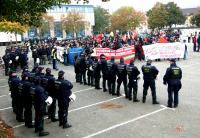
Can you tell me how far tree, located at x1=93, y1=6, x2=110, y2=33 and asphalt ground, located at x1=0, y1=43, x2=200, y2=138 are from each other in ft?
294

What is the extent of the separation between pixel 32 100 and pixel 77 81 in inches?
330

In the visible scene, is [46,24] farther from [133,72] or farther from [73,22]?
[133,72]

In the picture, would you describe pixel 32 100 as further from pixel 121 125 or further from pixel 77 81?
pixel 77 81

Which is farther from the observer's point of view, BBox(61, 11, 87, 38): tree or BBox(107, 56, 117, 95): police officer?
BBox(61, 11, 87, 38): tree

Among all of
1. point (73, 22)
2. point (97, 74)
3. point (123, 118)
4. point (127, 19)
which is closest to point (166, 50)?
point (97, 74)

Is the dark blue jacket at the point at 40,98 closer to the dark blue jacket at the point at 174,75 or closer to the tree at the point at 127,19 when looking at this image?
the dark blue jacket at the point at 174,75

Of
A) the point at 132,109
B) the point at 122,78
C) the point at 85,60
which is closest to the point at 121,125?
the point at 132,109

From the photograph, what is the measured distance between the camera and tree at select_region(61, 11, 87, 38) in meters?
83.6

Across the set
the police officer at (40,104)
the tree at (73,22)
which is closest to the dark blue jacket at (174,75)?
the police officer at (40,104)

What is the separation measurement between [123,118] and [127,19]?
266 feet

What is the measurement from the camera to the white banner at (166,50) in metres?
26.8

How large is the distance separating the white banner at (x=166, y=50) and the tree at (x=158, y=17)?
208 ft

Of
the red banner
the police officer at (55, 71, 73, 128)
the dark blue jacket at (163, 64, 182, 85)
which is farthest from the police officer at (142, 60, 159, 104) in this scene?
the red banner

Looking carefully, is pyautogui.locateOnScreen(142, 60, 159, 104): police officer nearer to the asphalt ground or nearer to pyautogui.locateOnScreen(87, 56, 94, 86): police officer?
the asphalt ground
